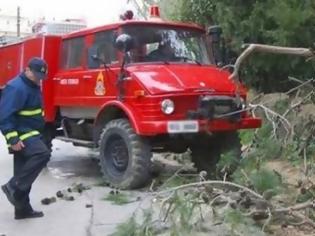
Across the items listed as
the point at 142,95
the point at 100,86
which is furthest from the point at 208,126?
the point at 100,86

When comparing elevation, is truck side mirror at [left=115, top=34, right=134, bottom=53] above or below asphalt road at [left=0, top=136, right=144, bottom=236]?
above

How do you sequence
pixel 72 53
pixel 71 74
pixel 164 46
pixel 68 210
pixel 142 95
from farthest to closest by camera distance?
1. pixel 72 53
2. pixel 71 74
3. pixel 164 46
4. pixel 142 95
5. pixel 68 210

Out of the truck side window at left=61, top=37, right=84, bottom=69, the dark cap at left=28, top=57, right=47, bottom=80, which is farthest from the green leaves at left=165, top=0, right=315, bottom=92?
the dark cap at left=28, top=57, right=47, bottom=80

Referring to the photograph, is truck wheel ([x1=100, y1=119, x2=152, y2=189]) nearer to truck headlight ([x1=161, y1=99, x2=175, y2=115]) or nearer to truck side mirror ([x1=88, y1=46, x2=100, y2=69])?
truck headlight ([x1=161, y1=99, x2=175, y2=115])

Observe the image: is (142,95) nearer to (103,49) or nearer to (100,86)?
(100,86)

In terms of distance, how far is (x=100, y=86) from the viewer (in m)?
8.61

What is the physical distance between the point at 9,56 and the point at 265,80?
17.0ft

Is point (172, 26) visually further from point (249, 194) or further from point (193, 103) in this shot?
point (249, 194)

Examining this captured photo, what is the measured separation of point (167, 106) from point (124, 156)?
41.3 inches

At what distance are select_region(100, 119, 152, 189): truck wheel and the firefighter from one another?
1.48 metres

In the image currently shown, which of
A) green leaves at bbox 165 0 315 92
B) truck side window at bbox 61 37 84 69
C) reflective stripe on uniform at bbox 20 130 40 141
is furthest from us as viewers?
truck side window at bbox 61 37 84 69

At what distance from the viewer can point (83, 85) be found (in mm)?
9047

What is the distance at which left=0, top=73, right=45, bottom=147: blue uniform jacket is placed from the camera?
6.43 meters

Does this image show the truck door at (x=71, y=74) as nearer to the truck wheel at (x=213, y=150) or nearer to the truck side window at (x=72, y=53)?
the truck side window at (x=72, y=53)
